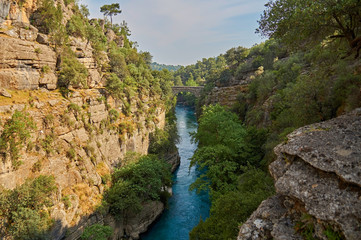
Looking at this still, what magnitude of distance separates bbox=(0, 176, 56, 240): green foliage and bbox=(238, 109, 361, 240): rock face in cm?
1220

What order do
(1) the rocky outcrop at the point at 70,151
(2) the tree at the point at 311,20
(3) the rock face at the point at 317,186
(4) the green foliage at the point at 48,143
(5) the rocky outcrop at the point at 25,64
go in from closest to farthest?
(3) the rock face at the point at 317,186
(2) the tree at the point at 311,20
(1) the rocky outcrop at the point at 70,151
(5) the rocky outcrop at the point at 25,64
(4) the green foliage at the point at 48,143

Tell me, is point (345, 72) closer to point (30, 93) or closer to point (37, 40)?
point (30, 93)

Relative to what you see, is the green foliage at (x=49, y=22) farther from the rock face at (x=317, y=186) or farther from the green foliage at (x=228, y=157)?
the rock face at (x=317, y=186)

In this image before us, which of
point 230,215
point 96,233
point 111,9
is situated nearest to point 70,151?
point 96,233

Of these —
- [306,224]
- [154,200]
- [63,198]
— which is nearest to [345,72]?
[306,224]

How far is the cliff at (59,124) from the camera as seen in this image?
14.3 m

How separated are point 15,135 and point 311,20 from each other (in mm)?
17883

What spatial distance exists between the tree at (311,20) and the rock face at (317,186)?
14.1ft

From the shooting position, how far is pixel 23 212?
39.5 feet

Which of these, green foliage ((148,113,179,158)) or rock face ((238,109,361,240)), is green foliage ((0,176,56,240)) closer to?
rock face ((238,109,361,240))

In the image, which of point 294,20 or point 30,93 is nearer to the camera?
point 294,20

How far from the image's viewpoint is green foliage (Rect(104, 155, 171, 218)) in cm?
1805

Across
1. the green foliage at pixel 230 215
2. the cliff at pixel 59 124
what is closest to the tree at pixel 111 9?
the cliff at pixel 59 124

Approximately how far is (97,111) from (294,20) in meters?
18.9
